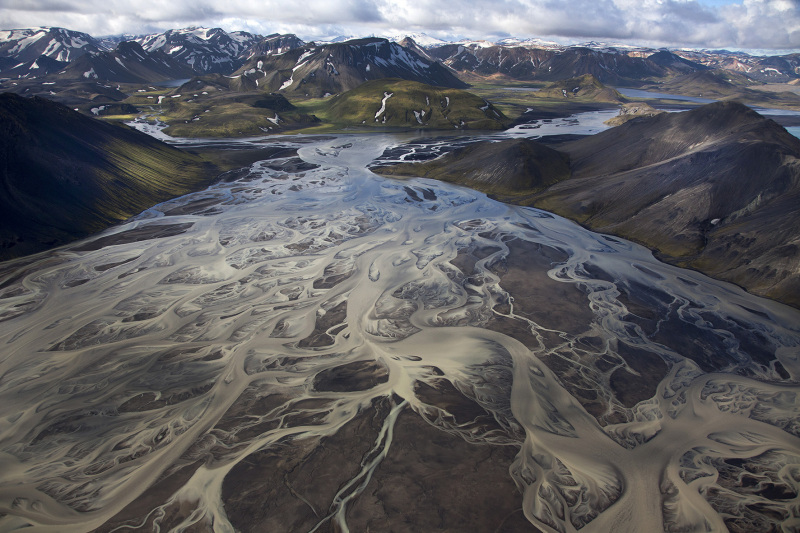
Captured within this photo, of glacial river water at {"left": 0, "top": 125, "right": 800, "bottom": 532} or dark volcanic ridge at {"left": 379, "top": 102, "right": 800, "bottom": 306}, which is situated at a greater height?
dark volcanic ridge at {"left": 379, "top": 102, "right": 800, "bottom": 306}

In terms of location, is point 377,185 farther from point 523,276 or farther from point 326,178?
point 523,276

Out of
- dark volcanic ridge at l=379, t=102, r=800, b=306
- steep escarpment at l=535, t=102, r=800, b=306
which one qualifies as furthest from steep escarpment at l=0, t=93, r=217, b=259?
steep escarpment at l=535, t=102, r=800, b=306

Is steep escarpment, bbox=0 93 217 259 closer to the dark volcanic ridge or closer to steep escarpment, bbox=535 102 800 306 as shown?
the dark volcanic ridge

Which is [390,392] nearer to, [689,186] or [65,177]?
Answer: [689,186]

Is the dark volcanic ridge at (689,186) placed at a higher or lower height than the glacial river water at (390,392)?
higher

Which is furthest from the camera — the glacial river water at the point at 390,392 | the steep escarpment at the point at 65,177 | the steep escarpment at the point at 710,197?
the steep escarpment at the point at 65,177

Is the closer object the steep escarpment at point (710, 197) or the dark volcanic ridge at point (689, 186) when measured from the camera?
the steep escarpment at point (710, 197)

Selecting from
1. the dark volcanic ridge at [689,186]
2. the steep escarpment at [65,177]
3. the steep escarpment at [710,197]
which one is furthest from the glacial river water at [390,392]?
the steep escarpment at [65,177]

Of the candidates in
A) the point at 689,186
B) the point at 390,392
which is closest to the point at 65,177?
the point at 390,392

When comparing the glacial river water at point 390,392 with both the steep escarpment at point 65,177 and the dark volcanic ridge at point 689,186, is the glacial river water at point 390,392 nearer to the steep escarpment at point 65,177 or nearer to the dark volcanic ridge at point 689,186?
the dark volcanic ridge at point 689,186

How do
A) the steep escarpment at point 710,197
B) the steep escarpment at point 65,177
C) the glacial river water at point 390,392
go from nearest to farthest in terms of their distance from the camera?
the glacial river water at point 390,392
the steep escarpment at point 710,197
the steep escarpment at point 65,177
